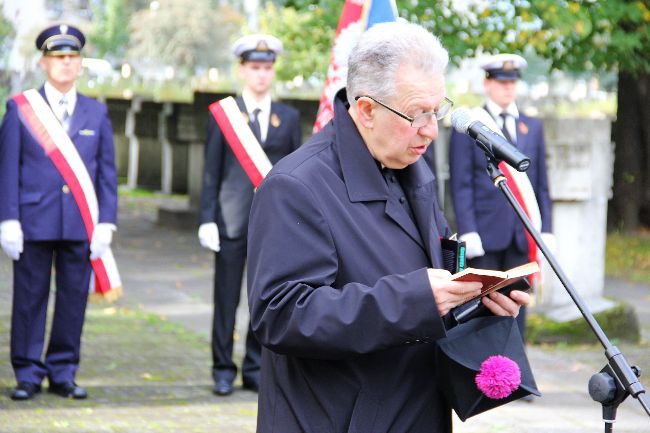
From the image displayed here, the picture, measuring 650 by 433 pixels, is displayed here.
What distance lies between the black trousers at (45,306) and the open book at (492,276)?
14.4 ft

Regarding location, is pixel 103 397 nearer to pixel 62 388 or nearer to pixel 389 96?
pixel 62 388

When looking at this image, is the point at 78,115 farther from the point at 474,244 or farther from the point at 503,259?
the point at 503,259

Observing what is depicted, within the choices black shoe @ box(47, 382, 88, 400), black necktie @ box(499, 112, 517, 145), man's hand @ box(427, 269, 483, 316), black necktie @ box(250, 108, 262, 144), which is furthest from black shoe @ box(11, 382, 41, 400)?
man's hand @ box(427, 269, 483, 316)

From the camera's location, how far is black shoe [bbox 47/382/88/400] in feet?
22.7

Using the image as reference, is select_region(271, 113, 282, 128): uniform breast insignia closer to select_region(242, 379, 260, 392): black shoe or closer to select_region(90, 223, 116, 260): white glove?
select_region(90, 223, 116, 260): white glove

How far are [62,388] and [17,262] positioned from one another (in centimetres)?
76

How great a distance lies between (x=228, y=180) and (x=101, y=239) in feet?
2.74

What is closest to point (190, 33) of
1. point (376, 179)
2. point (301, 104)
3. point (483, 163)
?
point (301, 104)

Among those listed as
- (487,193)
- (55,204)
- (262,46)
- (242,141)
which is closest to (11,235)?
(55,204)

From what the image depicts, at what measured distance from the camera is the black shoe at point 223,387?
280 inches

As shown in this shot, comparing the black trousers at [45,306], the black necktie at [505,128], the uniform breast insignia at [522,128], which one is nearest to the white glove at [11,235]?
the black trousers at [45,306]

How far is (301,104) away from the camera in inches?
583

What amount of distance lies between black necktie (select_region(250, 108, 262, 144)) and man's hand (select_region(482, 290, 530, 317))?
414 cm

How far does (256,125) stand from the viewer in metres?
7.19
